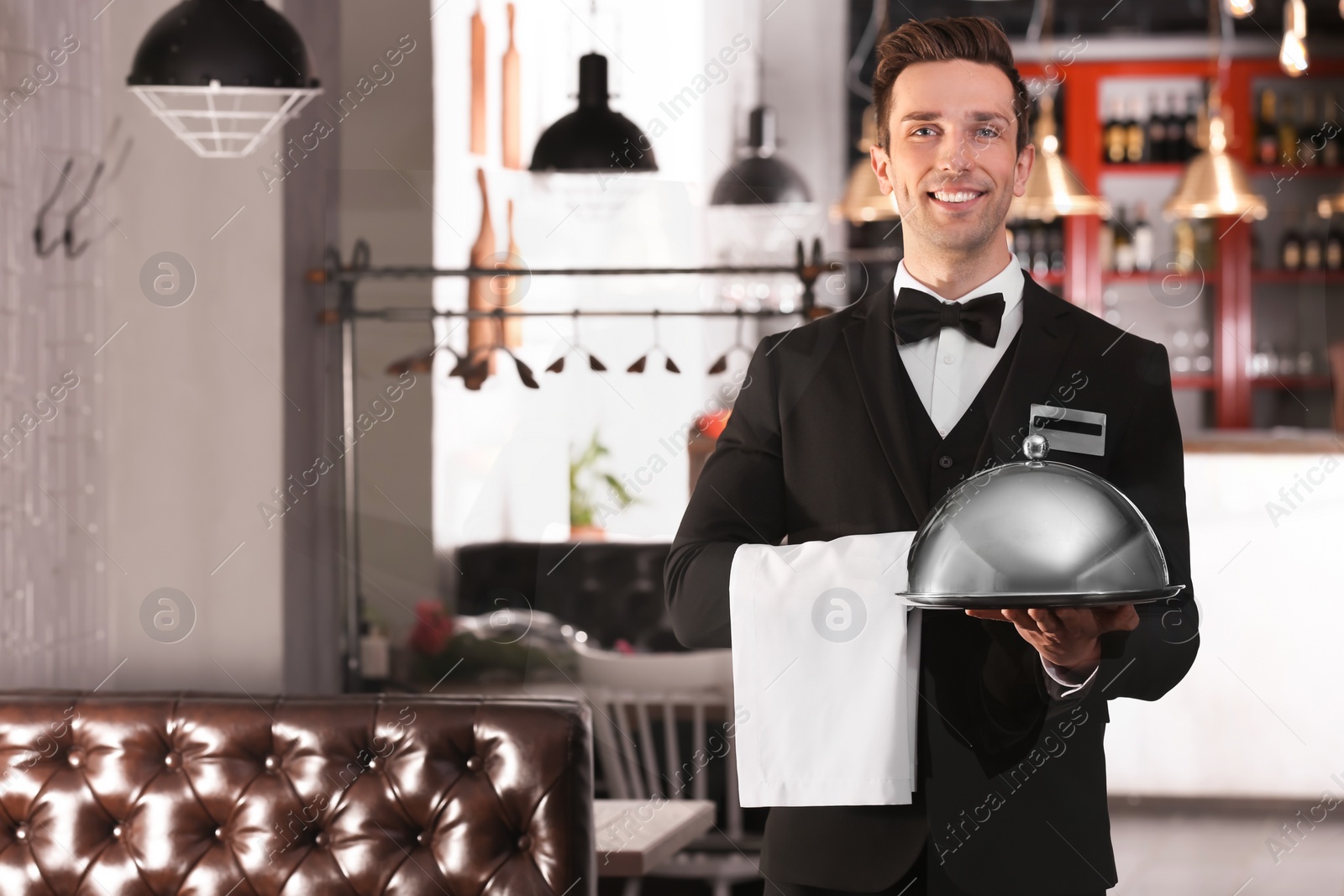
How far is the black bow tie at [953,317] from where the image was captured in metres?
1.37

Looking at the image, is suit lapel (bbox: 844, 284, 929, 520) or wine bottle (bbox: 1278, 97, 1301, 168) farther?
wine bottle (bbox: 1278, 97, 1301, 168)

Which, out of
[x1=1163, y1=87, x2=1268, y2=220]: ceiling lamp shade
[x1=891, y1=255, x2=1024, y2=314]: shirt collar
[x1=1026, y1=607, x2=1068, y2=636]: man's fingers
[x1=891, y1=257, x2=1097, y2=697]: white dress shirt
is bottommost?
[x1=1026, y1=607, x2=1068, y2=636]: man's fingers

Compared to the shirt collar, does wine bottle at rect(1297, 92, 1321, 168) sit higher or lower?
higher

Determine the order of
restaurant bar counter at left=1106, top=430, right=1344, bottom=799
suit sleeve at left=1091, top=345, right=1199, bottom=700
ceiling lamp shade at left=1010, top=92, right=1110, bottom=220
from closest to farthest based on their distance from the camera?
suit sleeve at left=1091, top=345, right=1199, bottom=700, restaurant bar counter at left=1106, top=430, right=1344, bottom=799, ceiling lamp shade at left=1010, top=92, right=1110, bottom=220

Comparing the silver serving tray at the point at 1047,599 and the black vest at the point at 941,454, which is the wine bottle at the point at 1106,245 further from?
the silver serving tray at the point at 1047,599

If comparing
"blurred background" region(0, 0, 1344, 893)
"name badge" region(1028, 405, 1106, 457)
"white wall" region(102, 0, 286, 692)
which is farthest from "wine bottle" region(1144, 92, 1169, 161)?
"name badge" region(1028, 405, 1106, 457)

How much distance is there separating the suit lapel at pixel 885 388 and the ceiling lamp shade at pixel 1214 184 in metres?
2.97

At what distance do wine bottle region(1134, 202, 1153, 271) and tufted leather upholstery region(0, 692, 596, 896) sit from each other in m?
4.70

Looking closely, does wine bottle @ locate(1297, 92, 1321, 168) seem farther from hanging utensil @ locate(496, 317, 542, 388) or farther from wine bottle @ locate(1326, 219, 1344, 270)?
hanging utensil @ locate(496, 317, 542, 388)

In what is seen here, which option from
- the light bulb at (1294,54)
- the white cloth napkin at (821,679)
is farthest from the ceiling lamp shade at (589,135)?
the white cloth napkin at (821,679)

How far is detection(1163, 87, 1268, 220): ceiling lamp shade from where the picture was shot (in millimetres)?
4043

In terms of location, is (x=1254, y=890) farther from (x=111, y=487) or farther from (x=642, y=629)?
(x=111, y=487)

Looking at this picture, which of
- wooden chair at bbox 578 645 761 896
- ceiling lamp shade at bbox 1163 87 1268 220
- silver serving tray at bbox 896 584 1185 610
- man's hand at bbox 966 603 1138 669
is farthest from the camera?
ceiling lamp shade at bbox 1163 87 1268 220

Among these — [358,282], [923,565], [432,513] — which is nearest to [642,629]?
[432,513]
